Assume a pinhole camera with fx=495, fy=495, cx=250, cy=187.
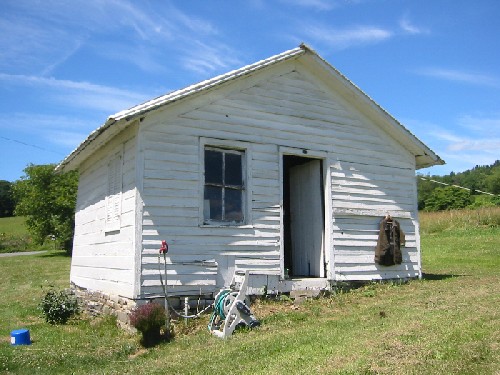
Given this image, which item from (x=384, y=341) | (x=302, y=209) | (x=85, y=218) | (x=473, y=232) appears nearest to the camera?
(x=384, y=341)

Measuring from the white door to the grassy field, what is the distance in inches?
51.4

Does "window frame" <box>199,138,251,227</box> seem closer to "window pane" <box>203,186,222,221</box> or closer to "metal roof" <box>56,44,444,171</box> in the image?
"window pane" <box>203,186,222,221</box>

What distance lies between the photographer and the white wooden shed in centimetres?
897

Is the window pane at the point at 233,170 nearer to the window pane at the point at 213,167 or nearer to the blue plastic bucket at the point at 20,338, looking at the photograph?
the window pane at the point at 213,167

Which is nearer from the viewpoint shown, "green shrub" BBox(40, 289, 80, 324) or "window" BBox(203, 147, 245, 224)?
"window" BBox(203, 147, 245, 224)

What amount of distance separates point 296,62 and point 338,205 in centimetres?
334

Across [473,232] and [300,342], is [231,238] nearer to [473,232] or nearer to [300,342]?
[300,342]

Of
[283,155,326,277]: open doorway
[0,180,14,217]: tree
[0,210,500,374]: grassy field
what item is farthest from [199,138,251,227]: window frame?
[0,180,14,217]: tree

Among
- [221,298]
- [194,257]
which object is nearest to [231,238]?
[194,257]

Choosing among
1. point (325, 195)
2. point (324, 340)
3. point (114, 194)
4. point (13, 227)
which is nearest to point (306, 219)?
point (325, 195)

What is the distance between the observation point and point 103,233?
10742mm

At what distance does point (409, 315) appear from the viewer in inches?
314

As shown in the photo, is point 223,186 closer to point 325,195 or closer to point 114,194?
point 114,194

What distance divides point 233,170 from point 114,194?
251cm
